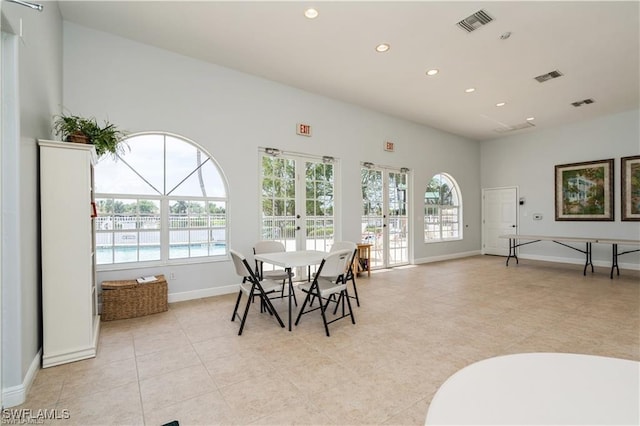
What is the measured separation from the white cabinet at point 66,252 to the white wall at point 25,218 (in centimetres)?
6

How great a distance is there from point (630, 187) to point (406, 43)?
20.2ft

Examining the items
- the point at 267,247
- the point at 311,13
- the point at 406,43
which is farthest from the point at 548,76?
the point at 267,247

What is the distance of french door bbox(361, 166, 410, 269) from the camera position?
6203 millimetres

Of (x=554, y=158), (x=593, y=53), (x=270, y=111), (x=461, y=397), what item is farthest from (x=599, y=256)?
(x=461, y=397)

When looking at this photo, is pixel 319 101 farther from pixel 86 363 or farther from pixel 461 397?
pixel 461 397

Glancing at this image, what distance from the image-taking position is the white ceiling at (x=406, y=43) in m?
3.12

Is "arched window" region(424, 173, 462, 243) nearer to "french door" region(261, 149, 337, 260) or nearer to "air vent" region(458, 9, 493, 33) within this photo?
"french door" region(261, 149, 337, 260)

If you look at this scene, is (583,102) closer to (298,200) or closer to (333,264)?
(298,200)

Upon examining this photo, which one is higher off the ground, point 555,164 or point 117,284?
point 555,164

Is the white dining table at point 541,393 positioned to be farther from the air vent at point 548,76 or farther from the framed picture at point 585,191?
the framed picture at point 585,191

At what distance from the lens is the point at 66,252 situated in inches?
93.7

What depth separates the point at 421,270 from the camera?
624 cm

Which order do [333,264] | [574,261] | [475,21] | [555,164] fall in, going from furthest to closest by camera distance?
[555,164]
[574,261]
[475,21]
[333,264]

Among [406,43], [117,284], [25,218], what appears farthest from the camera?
[406,43]
